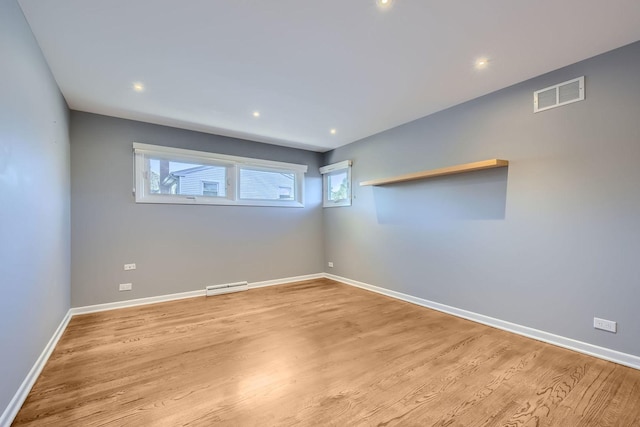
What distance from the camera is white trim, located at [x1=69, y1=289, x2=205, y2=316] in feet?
11.8

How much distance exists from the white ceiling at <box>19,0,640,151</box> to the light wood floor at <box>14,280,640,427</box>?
2.68m

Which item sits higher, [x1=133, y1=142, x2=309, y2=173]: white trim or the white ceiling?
the white ceiling

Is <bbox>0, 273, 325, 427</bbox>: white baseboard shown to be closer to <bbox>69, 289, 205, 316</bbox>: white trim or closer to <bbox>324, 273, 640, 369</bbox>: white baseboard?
<bbox>69, 289, 205, 316</bbox>: white trim

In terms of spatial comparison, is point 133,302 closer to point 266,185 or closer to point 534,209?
point 266,185

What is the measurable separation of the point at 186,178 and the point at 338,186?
281 centimetres

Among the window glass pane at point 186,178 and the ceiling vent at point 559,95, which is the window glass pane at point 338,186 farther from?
the ceiling vent at point 559,95

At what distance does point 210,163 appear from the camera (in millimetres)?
4586

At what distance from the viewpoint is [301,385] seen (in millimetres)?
2016

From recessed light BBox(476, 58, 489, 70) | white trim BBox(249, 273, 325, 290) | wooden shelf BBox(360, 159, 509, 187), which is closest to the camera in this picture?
recessed light BBox(476, 58, 489, 70)

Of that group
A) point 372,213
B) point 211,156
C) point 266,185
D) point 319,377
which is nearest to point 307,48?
point 319,377

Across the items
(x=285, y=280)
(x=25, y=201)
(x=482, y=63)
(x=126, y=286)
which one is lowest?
(x=285, y=280)

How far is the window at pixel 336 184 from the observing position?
5.27 meters

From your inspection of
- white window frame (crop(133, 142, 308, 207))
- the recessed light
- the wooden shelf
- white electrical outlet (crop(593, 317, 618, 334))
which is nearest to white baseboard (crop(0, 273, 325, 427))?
white window frame (crop(133, 142, 308, 207))

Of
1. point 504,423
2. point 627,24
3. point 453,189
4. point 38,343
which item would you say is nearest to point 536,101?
point 627,24
